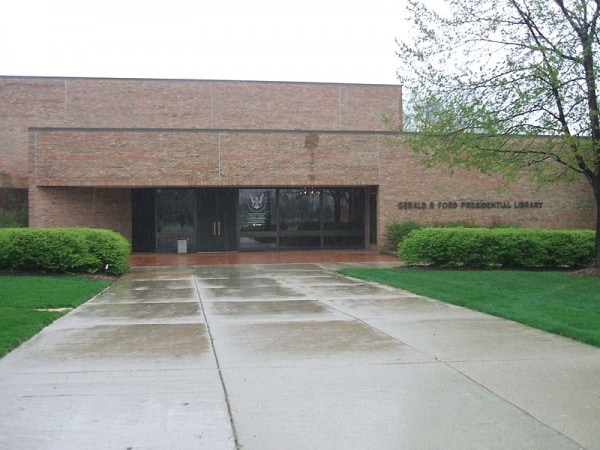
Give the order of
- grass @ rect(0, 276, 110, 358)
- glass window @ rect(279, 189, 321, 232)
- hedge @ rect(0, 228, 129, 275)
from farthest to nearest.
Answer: glass window @ rect(279, 189, 321, 232), hedge @ rect(0, 228, 129, 275), grass @ rect(0, 276, 110, 358)

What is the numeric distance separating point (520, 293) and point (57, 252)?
11418mm

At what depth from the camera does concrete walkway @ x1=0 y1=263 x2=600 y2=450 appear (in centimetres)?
466

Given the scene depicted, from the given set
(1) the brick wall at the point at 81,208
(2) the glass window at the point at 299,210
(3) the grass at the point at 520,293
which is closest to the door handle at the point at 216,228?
(2) the glass window at the point at 299,210

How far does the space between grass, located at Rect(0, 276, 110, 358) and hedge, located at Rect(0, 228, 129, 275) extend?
0.80 m

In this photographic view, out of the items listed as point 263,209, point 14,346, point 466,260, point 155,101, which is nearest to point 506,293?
point 466,260

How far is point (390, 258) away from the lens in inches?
912

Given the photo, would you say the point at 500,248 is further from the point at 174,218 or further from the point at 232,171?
the point at 174,218

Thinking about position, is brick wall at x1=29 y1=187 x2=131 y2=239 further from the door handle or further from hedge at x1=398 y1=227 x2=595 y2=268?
hedge at x1=398 y1=227 x2=595 y2=268

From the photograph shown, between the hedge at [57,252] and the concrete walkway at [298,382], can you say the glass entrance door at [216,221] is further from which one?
the concrete walkway at [298,382]

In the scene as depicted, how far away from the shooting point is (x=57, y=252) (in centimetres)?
1614

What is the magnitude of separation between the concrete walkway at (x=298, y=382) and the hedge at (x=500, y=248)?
7.72 m

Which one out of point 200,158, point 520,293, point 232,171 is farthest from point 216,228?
point 520,293

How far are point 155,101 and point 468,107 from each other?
22.6m

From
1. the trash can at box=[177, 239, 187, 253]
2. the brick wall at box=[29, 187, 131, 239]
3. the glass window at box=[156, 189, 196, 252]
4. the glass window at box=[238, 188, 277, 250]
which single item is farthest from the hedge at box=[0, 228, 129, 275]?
the glass window at box=[238, 188, 277, 250]
